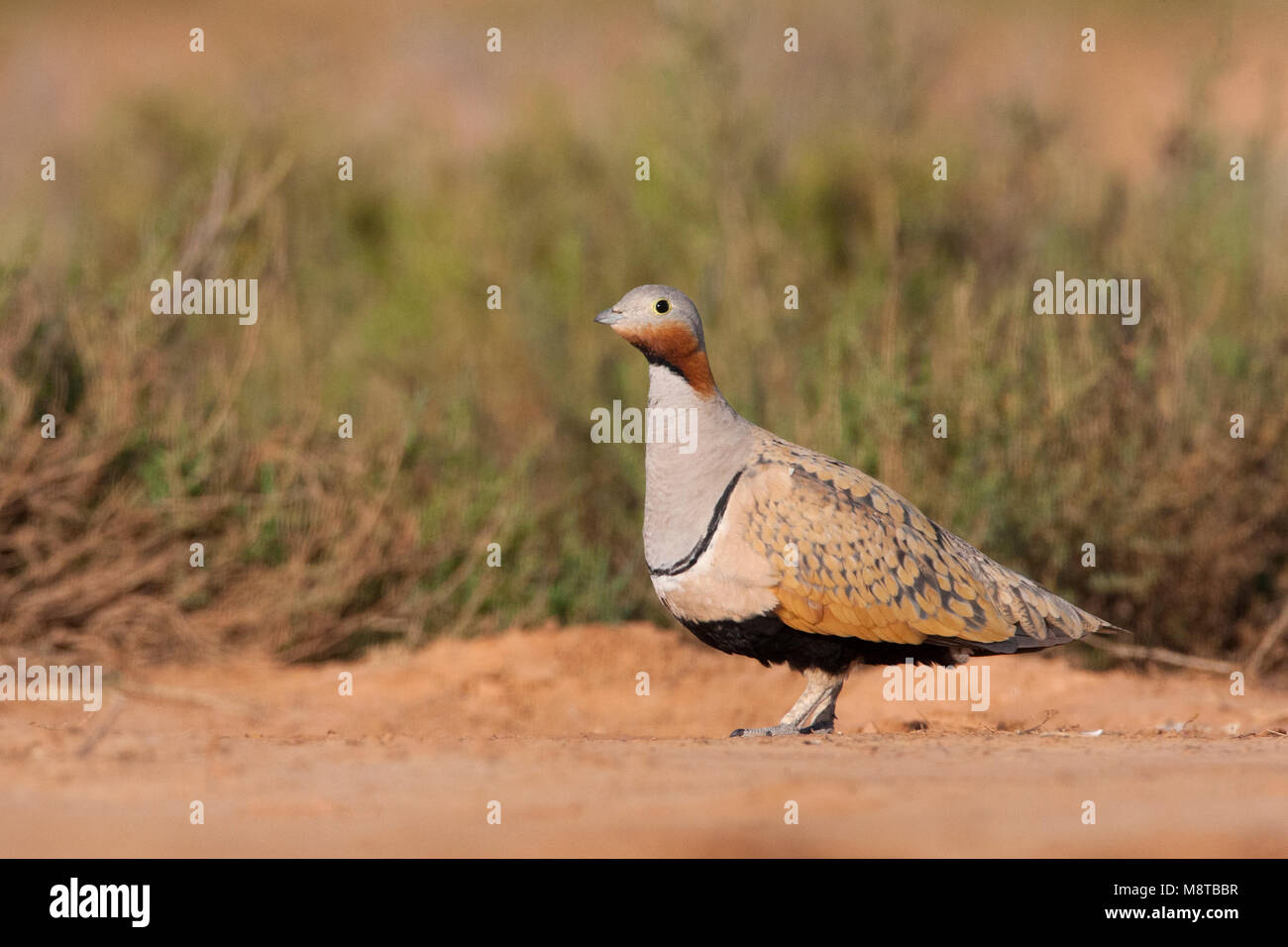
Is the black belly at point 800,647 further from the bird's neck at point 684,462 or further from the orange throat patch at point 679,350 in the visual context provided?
the orange throat patch at point 679,350

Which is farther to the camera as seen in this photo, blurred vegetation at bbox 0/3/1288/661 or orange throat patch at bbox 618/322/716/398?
blurred vegetation at bbox 0/3/1288/661

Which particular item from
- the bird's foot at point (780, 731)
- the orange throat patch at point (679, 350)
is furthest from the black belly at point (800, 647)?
the orange throat patch at point (679, 350)

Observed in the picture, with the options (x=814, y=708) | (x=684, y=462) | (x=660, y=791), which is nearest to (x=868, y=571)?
(x=814, y=708)

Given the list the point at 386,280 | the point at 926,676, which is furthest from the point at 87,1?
the point at 926,676

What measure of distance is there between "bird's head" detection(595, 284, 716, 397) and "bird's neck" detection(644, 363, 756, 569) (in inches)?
1.6

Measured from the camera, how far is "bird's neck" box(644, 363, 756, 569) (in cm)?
617

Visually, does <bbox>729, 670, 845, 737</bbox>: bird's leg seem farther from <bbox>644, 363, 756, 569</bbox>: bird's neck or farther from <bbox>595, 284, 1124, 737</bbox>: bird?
<bbox>644, 363, 756, 569</bbox>: bird's neck

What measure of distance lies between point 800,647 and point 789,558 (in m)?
0.41

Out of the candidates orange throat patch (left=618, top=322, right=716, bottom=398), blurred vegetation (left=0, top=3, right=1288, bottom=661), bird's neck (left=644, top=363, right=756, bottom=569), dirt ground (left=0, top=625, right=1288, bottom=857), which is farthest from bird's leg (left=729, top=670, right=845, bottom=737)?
blurred vegetation (left=0, top=3, right=1288, bottom=661)

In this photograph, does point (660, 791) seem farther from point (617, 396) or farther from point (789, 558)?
point (617, 396)

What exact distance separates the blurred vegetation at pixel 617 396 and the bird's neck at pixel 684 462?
322cm

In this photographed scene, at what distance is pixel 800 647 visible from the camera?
245 inches

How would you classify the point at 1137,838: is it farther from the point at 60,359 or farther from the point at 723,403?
the point at 60,359

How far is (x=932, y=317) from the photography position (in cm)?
1088
